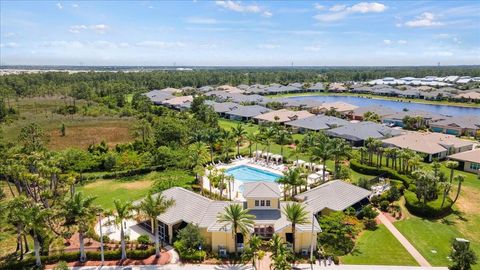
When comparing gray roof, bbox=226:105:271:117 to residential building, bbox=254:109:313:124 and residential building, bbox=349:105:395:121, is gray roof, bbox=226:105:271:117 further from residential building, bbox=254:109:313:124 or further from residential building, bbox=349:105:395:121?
residential building, bbox=349:105:395:121

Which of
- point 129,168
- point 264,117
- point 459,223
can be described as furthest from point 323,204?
point 264,117

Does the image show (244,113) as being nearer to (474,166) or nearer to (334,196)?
(474,166)

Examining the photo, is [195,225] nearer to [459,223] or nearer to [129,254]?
[129,254]

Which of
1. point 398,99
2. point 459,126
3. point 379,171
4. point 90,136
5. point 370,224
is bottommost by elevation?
point 370,224

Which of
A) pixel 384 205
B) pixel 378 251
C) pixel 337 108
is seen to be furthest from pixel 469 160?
pixel 337 108

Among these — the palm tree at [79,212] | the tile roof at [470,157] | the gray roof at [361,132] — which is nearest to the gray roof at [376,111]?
the gray roof at [361,132]

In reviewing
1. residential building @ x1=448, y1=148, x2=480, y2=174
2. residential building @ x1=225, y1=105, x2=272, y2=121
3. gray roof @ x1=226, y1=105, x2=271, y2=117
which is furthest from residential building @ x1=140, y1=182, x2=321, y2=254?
gray roof @ x1=226, y1=105, x2=271, y2=117
